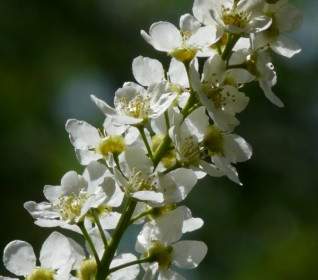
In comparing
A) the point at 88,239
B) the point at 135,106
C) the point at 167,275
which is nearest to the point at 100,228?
the point at 88,239

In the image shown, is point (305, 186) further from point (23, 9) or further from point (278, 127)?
point (23, 9)

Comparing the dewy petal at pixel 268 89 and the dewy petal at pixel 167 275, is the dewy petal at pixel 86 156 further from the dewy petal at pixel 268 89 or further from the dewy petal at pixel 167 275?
the dewy petal at pixel 268 89

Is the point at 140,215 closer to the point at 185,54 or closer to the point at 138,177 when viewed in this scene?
the point at 138,177

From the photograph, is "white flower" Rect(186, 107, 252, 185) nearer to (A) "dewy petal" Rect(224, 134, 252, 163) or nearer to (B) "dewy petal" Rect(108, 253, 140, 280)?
(A) "dewy petal" Rect(224, 134, 252, 163)

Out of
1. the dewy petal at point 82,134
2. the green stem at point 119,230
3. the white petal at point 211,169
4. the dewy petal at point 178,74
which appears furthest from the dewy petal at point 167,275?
the dewy petal at point 178,74

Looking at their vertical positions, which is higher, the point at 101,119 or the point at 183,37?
the point at 183,37

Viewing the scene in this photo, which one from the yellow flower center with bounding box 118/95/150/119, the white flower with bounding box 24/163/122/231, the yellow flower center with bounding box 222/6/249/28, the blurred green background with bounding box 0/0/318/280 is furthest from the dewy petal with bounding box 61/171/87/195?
the blurred green background with bounding box 0/0/318/280
